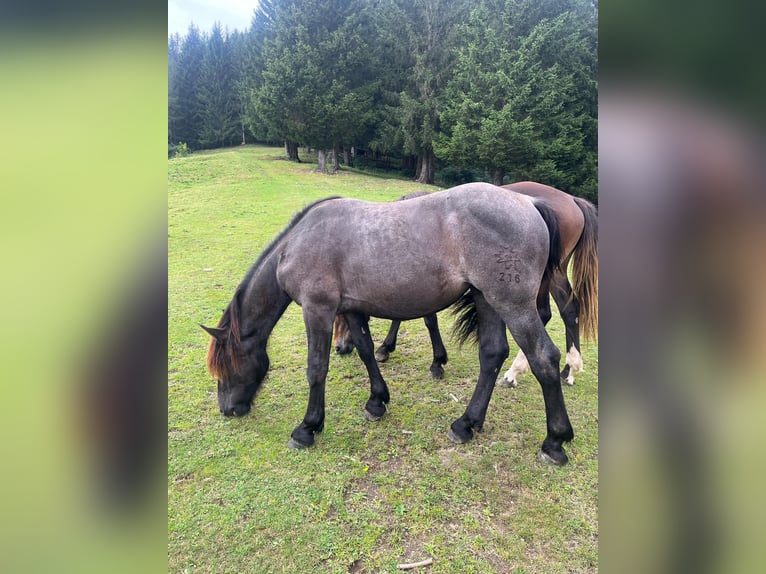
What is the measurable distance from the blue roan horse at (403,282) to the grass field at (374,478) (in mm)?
221

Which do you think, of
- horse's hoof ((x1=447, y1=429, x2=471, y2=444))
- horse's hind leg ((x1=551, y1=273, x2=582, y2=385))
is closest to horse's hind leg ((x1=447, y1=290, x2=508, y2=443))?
horse's hoof ((x1=447, y1=429, x2=471, y2=444))

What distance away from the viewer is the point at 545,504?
8.09 feet

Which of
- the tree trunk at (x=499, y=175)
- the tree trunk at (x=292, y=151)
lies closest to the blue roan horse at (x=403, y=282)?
the tree trunk at (x=499, y=175)

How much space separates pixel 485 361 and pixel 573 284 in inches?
59.6

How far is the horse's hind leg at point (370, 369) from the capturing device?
136 inches

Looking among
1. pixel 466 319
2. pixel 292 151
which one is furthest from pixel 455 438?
pixel 292 151

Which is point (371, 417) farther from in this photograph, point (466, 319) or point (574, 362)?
point (574, 362)

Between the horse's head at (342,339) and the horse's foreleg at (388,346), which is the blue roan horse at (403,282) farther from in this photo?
the horse's foreleg at (388,346)

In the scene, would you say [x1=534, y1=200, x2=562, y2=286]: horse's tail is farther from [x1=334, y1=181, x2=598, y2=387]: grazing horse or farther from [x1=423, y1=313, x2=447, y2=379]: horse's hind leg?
[x1=423, y1=313, x2=447, y2=379]: horse's hind leg
